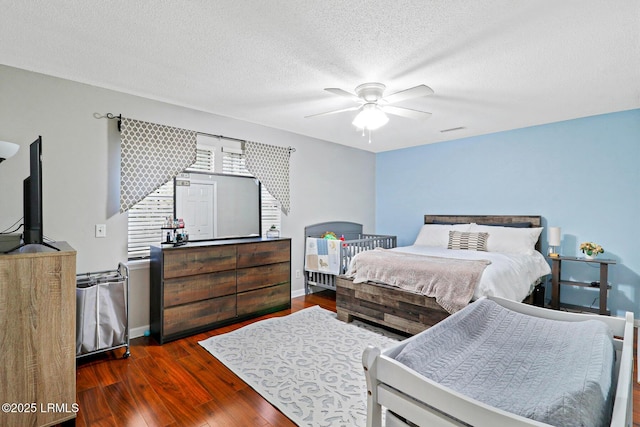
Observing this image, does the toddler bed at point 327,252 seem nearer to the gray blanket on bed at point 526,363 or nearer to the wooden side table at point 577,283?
the wooden side table at point 577,283

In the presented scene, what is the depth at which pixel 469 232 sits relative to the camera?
13.7 feet

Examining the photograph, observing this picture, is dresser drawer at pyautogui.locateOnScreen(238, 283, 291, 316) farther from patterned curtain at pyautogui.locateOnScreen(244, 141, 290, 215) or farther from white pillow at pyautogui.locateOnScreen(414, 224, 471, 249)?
white pillow at pyautogui.locateOnScreen(414, 224, 471, 249)

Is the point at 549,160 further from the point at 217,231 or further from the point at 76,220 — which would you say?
the point at 76,220

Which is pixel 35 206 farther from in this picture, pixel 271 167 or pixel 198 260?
pixel 271 167

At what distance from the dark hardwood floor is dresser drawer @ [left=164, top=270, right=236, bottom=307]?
0.44 meters

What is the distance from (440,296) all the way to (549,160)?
265 centimetres

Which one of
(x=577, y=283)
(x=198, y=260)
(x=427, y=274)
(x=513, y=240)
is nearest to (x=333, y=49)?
(x=427, y=274)

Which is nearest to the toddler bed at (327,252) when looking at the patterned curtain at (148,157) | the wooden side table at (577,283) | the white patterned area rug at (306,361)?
the white patterned area rug at (306,361)

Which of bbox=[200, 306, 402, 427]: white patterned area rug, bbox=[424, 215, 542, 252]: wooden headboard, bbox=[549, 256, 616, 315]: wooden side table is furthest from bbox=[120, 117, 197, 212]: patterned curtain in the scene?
bbox=[549, 256, 616, 315]: wooden side table

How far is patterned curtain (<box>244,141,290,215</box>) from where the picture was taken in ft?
12.7

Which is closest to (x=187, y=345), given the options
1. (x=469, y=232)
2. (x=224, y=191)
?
(x=224, y=191)

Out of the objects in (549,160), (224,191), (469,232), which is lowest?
(469,232)

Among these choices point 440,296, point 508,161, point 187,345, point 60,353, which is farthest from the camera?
point 508,161

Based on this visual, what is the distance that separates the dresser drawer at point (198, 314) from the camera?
2.91 meters
